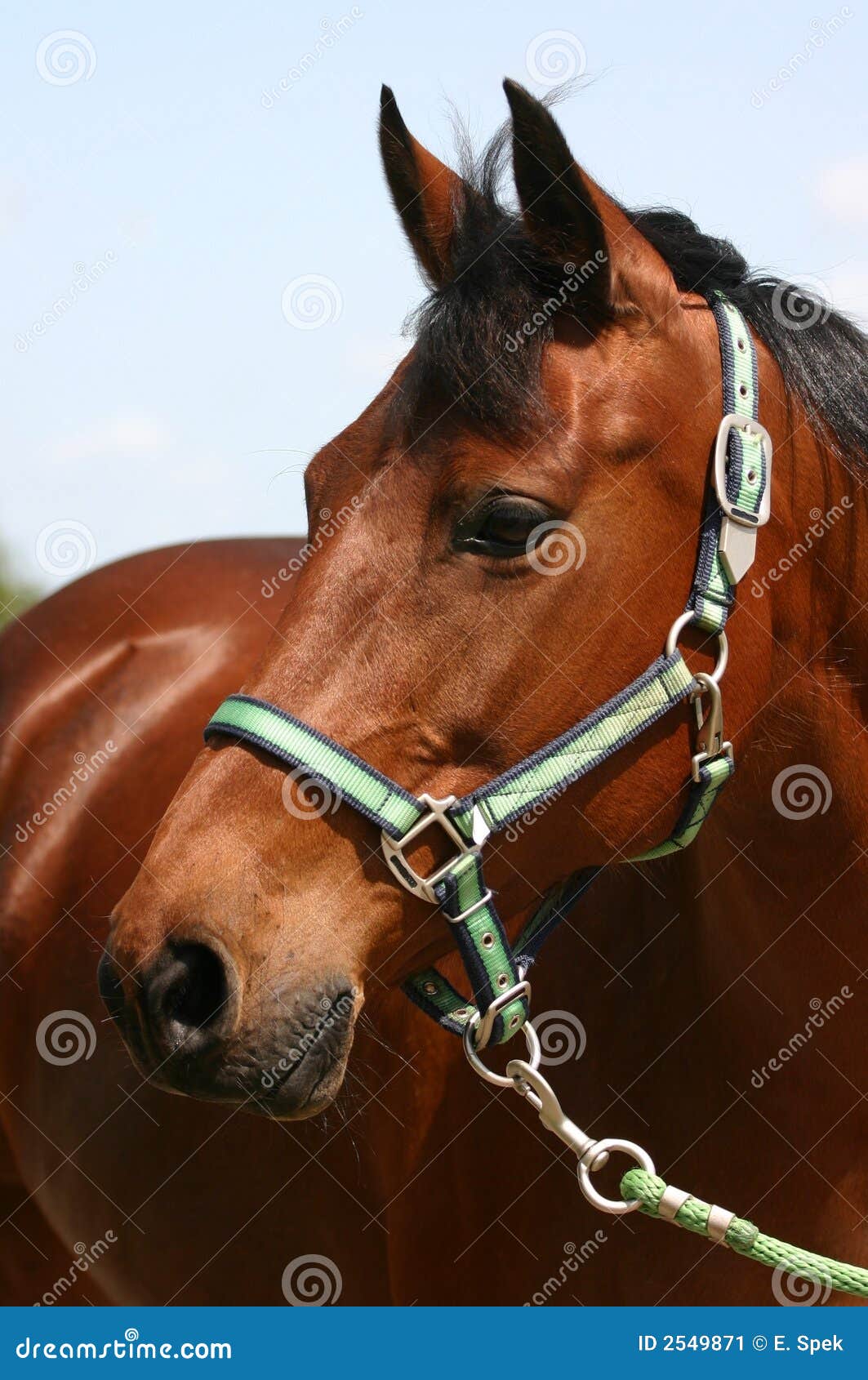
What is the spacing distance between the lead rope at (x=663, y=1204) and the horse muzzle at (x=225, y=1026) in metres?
0.36

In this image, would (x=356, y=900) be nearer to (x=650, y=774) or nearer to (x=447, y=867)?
(x=447, y=867)

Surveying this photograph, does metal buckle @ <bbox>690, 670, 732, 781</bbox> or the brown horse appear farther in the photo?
metal buckle @ <bbox>690, 670, 732, 781</bbox>

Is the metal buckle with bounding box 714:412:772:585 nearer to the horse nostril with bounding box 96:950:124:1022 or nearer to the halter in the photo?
the halter

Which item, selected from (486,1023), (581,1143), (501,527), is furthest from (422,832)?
(581,1143)

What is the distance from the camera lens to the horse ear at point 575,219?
6.90 feet

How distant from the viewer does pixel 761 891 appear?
99.3 inches

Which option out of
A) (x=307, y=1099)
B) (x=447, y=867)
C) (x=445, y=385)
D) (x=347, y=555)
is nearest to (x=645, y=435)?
(x=445, y=385)

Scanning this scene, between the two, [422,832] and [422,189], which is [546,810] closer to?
[422,832]

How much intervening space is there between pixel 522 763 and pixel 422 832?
0.66ft

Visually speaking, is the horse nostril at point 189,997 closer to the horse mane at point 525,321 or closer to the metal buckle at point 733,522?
the horse mane at point 525,321

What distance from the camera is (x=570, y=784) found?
2170 millimetres

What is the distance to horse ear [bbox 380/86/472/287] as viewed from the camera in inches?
95.7

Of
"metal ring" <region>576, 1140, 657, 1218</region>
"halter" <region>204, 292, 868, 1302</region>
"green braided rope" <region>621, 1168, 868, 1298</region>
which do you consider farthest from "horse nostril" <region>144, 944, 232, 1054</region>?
"green braided rope" <region>621, 1168, 868, 1298</region>

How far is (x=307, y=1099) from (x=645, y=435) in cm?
123
